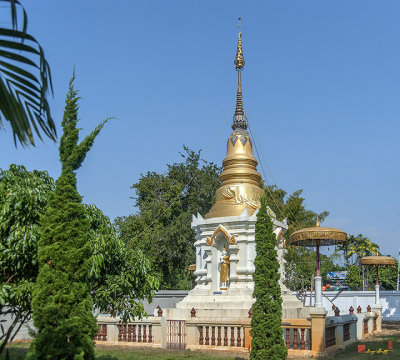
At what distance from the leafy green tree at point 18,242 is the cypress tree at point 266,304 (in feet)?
17.4

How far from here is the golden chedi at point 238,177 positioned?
76.7ft

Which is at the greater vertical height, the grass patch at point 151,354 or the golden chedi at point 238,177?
the golden chedi at point 238,177

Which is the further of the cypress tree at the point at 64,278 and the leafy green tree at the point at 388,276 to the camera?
the leafy green tree at the point at 388,276

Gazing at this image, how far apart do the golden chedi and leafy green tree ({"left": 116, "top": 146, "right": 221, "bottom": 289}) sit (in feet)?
37.3

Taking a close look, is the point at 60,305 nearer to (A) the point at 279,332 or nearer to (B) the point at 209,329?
(A) the point at 279,332

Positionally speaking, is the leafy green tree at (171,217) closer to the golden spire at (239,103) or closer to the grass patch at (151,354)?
the golden spire at (239,103)

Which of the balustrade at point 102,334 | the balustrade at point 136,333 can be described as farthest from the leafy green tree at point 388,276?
the balustrade at point 102,334

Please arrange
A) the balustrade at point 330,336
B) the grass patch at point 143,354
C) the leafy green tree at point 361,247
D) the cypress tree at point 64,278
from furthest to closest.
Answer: the leafy green tree at point 361,247
the balustrade at point 330,336
the grass patch at point 143,354
the cypress tree at point 64,278

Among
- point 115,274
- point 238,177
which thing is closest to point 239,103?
point 238,177

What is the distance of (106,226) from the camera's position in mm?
11938

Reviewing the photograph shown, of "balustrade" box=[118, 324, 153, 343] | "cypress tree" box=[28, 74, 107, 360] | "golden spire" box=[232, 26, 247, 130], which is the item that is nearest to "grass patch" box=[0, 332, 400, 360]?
"balustrade" box=[118, 324, 153, 343]

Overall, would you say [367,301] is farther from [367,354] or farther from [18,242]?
[18,242]

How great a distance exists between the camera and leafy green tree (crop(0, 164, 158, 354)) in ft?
31.7

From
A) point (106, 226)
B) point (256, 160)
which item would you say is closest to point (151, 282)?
point (106, 226)
